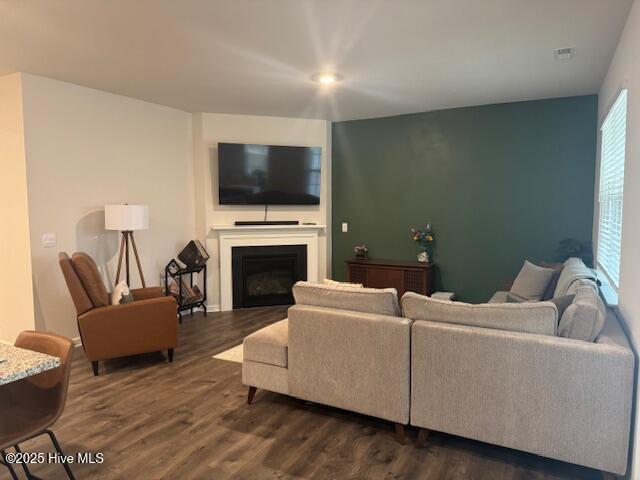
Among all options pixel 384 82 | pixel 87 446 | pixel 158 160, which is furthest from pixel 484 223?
pixel 87 446

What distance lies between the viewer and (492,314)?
245 centimetres

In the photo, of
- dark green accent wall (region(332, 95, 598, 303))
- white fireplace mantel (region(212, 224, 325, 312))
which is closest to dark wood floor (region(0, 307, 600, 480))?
white fireplace mantel (region(212, 224, 325, 312))

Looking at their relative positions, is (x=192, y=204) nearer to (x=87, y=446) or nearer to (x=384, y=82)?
(x=384, y=82)

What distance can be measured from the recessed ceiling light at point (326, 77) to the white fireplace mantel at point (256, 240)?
91.4 inches

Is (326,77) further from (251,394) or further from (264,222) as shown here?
(251,394)

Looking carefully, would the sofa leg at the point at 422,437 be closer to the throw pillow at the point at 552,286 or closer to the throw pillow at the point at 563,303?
the throw pillow at the point at 563,303

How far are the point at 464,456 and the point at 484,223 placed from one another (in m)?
3.62

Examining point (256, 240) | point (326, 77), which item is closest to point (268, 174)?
point (256, 240)

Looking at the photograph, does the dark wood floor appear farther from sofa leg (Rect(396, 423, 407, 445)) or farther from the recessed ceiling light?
the recessed ceiling light

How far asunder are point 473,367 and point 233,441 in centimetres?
154

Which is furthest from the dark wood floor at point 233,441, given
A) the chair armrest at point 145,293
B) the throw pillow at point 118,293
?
the chair armrest at point 145,293

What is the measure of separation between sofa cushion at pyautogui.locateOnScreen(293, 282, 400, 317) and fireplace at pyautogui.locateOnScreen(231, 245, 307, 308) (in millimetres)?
3158

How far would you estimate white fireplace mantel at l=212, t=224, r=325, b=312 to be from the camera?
5.97 m

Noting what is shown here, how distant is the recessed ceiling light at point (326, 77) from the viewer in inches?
163
